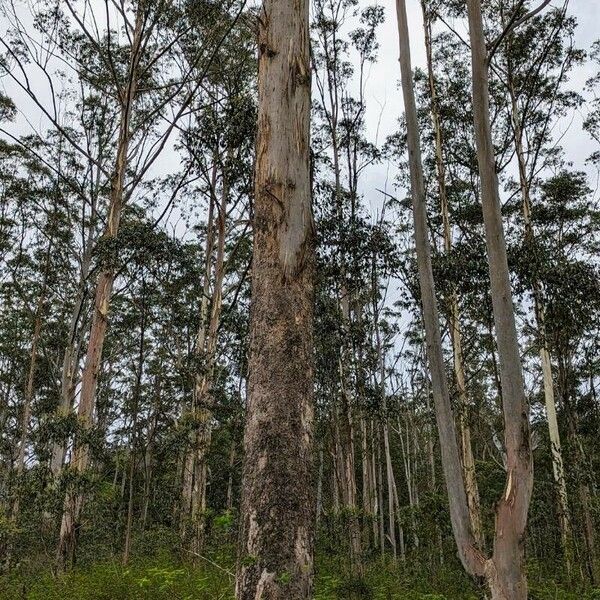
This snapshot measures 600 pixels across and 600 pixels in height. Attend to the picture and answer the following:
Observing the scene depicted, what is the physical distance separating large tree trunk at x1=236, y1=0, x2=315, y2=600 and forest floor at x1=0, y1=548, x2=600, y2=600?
212 cm

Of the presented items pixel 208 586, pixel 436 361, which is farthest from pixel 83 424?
pixel 436 361

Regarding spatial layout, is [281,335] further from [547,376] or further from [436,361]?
[547,376]

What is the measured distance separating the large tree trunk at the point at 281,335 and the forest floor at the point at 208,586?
2.12m

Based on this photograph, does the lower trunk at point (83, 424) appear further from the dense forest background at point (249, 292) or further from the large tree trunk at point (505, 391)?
the large tree trunk at point (505, 391)

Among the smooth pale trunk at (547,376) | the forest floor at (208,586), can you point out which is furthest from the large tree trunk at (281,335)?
the smooth pale trunk at (547,376)

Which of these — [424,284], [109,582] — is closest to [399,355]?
[109,582]

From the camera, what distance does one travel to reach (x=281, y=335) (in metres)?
2.25

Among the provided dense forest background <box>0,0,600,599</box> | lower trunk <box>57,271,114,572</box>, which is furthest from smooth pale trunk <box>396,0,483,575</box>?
lower trunk <box>57,271,114,572</box>

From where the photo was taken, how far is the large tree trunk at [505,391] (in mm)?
2621

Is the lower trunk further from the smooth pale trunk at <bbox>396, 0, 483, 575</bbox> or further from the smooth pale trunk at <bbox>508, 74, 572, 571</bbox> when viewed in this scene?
the smooth pale trunk at <bbox>508, 74, 572, 571</bbox>

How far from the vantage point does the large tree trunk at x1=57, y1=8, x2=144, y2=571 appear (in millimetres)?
7883

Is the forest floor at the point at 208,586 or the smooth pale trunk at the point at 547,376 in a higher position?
the smooth pale trunk at the point at 547,376

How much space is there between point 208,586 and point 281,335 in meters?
3.74

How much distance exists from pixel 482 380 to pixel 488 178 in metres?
21.4
